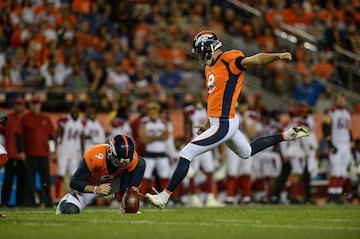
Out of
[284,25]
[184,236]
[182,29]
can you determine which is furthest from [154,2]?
[184,236]

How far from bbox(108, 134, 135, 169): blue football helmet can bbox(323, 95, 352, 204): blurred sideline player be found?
7130mm

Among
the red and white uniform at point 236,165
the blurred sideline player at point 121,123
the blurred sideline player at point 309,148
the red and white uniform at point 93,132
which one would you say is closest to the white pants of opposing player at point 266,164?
the blurred sideline player at point 309,148

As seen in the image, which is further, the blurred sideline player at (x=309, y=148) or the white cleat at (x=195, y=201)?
the blurred sideline player at (x=309, y=148)

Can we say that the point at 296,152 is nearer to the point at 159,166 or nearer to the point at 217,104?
the point at 159,166

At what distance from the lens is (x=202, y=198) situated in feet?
55.2

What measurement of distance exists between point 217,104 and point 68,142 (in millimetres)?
6022

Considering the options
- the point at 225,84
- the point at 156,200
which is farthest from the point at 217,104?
the point at 156,200

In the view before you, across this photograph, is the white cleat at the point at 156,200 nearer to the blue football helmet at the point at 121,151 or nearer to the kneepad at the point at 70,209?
the blue football helmet at the point at 121,151

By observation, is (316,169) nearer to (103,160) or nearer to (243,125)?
(243,125)

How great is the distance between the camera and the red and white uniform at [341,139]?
55.3 feet

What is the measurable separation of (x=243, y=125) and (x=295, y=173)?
1.36m

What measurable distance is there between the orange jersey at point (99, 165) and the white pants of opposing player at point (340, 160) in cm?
672

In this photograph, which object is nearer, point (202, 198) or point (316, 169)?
point (202, 198)

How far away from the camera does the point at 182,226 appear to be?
9.27m
